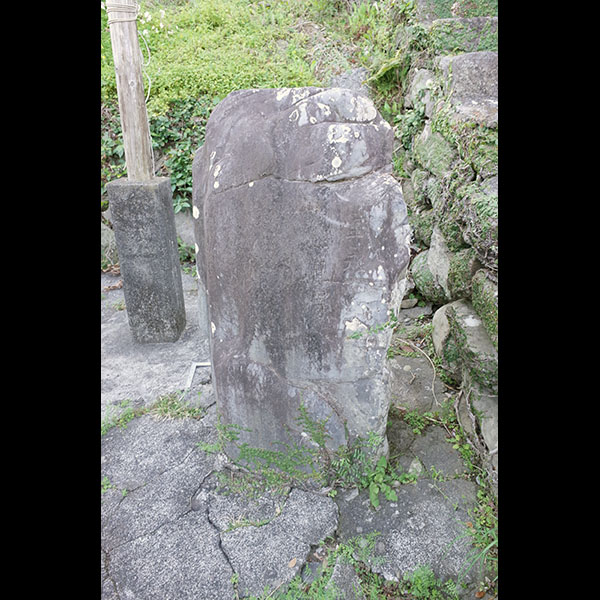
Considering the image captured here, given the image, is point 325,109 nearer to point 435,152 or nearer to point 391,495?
point 391,495

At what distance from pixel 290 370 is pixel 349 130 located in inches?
42.8

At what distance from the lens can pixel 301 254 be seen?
1945 mm

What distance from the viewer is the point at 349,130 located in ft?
5.94

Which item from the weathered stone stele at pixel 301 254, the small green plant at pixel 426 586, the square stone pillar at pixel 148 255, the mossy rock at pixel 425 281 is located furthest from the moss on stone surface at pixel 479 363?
the square stone pillar at pixel 148 255

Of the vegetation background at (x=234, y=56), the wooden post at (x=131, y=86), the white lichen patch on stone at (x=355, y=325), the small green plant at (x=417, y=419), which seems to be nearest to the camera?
the white lichen patch on stone at (x=355, y=325)

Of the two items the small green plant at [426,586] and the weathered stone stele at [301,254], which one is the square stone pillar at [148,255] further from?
the small green plant at [426,586]

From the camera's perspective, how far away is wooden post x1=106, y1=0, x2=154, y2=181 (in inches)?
129

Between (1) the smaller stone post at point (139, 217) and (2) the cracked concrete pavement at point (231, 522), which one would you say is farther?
(1) the smaller stone post at point (139, 217)

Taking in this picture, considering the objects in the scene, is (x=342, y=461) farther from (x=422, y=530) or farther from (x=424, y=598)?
(x=424, y=598)

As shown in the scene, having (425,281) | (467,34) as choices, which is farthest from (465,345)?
(467,34)

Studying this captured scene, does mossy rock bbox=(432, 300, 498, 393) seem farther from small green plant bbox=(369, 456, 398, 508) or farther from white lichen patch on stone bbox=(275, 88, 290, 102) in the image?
white lichen patch on stone bbox=(275, 88, 290, 102)

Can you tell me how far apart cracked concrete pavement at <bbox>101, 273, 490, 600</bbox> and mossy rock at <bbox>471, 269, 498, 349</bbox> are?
2.28ft

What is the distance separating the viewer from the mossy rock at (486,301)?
2.23 meters

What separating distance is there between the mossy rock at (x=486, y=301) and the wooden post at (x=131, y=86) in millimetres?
2646
